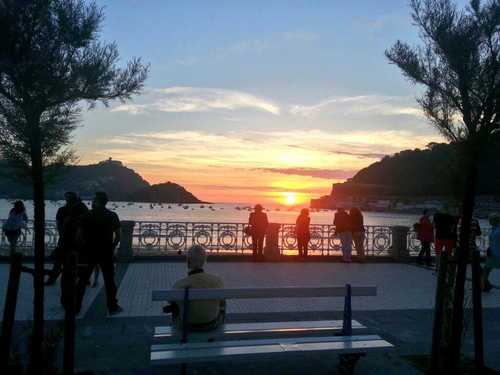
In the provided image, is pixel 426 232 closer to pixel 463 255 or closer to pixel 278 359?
pixel 463 255

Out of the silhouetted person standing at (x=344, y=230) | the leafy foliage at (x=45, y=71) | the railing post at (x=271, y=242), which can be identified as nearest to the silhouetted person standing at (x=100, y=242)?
the leafy foliage at (x=45, y=71)

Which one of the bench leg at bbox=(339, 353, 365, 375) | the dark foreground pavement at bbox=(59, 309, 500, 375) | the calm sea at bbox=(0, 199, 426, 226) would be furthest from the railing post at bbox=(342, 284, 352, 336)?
the calm sea at bbox=(0, 199, 426, 226)

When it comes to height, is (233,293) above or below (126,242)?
above

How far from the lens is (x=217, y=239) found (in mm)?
15906

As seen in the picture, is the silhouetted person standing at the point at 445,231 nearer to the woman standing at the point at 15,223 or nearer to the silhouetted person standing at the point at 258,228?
the silhouetted person standing at the point at 258,228

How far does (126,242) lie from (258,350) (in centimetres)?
1002

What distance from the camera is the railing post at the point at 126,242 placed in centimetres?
1389

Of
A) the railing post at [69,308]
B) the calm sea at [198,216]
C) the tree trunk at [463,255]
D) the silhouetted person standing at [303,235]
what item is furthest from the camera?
the calm sea at [198,216]

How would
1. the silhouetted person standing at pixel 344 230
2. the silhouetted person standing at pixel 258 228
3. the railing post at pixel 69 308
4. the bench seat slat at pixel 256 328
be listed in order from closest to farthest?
the railing post at pixel 69 308, the bench seat slat at pixel 256 328, the silhouetted person standing at pixel 258 228, the silhouetted person standing at pixel 344 230

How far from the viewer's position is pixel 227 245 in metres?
16.2

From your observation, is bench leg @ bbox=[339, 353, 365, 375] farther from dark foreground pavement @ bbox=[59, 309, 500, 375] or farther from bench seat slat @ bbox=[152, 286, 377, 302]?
bench seat slat @ bbox=[152, 286, 377, 302]

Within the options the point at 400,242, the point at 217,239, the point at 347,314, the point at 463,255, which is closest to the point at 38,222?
the point at 347,314

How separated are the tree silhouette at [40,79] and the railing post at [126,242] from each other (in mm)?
8847

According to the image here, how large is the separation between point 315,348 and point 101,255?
4273mm
